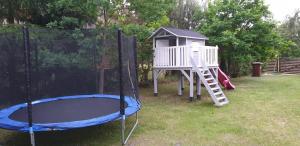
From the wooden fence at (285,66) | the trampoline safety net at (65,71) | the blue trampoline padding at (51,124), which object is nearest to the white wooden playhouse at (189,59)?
the trampoline safety net at (65,71)

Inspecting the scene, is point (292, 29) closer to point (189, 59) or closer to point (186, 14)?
point (186, 14)

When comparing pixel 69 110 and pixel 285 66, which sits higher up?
pixel 285 66

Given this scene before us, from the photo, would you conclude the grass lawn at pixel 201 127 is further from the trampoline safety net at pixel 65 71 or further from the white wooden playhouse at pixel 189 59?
the white wooden playhouse at pixel 189 59

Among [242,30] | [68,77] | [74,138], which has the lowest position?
[74,138]

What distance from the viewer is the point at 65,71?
20.6 feet

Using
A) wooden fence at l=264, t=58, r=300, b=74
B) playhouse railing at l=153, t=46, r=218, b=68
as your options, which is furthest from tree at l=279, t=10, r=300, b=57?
playhouse railing at l=153, t=46, r=218, b=68

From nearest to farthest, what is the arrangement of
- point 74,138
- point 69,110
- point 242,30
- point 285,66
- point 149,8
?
1. point 74,138
2. point 69,110
3. point 149,8
4. point 242,30
5. point 285,66

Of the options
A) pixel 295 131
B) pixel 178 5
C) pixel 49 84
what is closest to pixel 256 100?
pixel 295 131

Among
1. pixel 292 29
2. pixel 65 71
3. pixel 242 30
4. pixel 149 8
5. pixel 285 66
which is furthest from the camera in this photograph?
pixel 292 29

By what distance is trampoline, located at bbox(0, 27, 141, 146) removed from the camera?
498cm

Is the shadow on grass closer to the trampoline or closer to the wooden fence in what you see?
the trampoline

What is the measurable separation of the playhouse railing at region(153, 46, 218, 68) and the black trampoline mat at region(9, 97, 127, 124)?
2.84 metres

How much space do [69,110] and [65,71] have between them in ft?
4.17

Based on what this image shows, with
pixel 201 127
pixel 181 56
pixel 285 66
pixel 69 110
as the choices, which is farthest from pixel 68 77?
pixel 285 66
